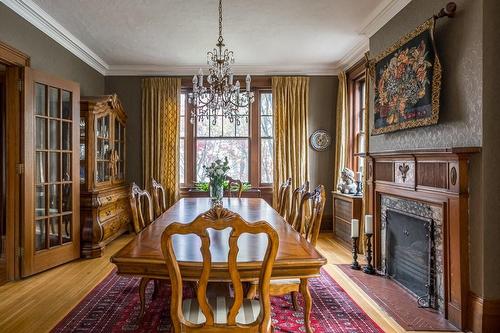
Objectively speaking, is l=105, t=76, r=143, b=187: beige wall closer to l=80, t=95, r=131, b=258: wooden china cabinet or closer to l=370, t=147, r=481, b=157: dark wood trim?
l=80, t=95, r=131, b=258: wooden china cabinet

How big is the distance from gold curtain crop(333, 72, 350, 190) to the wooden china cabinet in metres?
3.34

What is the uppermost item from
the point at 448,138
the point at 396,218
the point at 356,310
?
the point at 448,138

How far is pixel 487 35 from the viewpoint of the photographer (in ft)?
8.23

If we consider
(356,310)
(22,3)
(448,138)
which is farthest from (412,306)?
(22,3)

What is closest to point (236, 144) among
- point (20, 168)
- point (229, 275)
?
point (20, 168)

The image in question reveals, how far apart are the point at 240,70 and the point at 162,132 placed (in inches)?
65.1

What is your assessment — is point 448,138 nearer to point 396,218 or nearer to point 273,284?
point 396,218

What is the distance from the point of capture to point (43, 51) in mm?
4293

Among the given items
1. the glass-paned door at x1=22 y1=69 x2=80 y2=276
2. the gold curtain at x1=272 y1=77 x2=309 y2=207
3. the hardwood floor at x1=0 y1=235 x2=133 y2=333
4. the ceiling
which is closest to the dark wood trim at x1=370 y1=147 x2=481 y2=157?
the ceiling

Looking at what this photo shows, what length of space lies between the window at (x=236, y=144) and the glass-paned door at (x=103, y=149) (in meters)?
1.35

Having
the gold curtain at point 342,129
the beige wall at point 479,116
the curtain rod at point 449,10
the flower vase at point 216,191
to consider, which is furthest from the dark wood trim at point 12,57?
the gold curtain at point 342,129

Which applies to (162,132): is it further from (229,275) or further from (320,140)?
(229,275)

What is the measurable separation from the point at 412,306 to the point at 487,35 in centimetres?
207

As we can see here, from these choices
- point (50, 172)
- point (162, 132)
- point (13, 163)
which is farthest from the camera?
point (162, 132)
